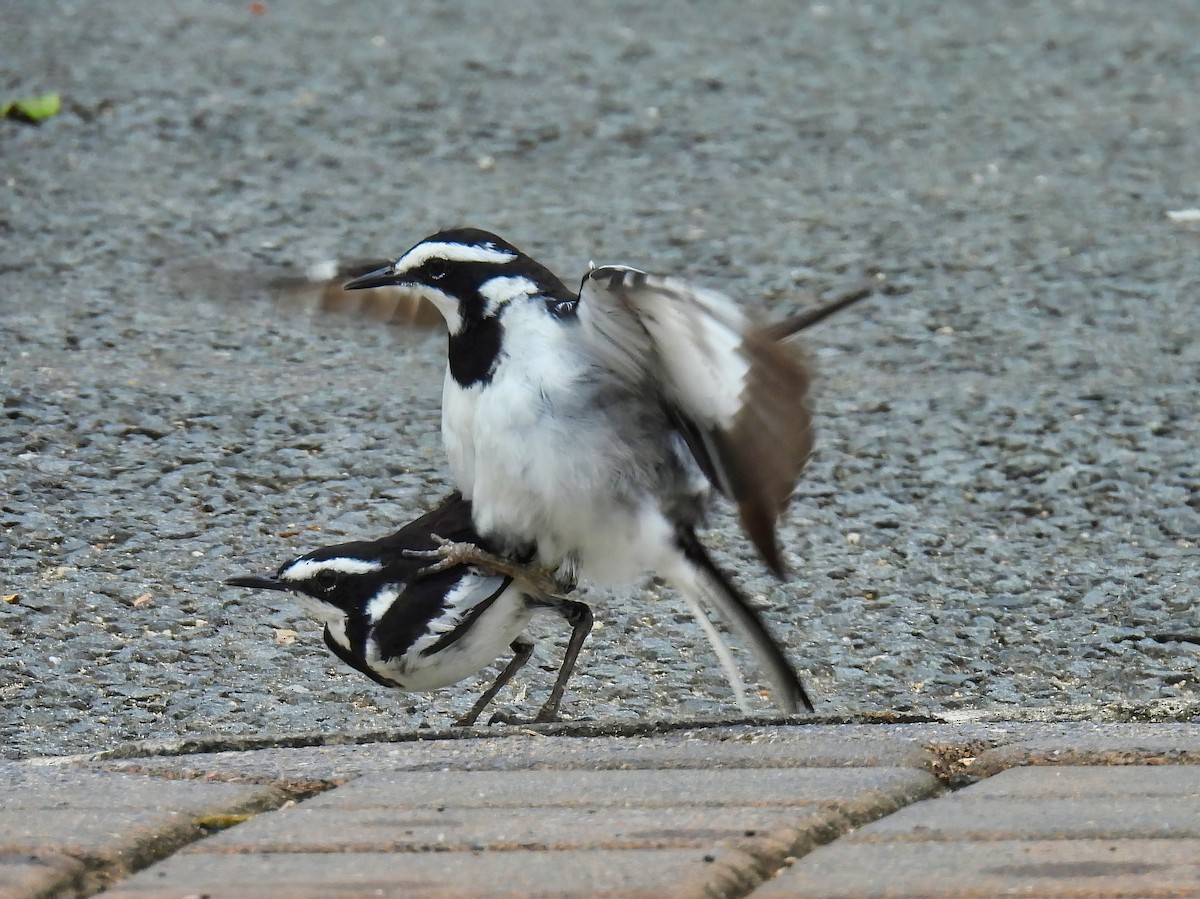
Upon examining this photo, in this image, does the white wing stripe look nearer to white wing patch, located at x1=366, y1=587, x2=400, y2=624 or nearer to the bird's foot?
the bird's foot

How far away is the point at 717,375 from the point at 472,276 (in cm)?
61

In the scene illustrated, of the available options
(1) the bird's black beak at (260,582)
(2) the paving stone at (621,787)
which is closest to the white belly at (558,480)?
(1) the bird's black beak at (260,582)

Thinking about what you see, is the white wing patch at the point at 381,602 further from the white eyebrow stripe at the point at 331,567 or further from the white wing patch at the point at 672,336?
the white wing patch at the point at 672,336

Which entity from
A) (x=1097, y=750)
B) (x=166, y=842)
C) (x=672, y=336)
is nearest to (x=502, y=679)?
(x=672, y=336)

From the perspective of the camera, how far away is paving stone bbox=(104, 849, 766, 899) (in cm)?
205

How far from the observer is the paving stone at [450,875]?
80.8 inches

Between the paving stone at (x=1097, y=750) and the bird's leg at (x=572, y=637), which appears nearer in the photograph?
the paving stone at (x=1097, y=750)

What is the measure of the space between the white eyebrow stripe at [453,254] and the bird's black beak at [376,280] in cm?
7

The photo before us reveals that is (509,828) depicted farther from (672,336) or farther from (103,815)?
(672,336)

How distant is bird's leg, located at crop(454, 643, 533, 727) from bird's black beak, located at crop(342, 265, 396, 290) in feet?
2.42

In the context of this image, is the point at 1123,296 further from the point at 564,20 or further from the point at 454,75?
the point at 564,20

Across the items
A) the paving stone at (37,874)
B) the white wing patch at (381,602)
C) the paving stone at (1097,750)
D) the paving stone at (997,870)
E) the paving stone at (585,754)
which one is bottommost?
the white wing patch at (381,602)

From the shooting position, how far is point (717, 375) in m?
3.13

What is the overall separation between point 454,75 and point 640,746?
20.1 feet
